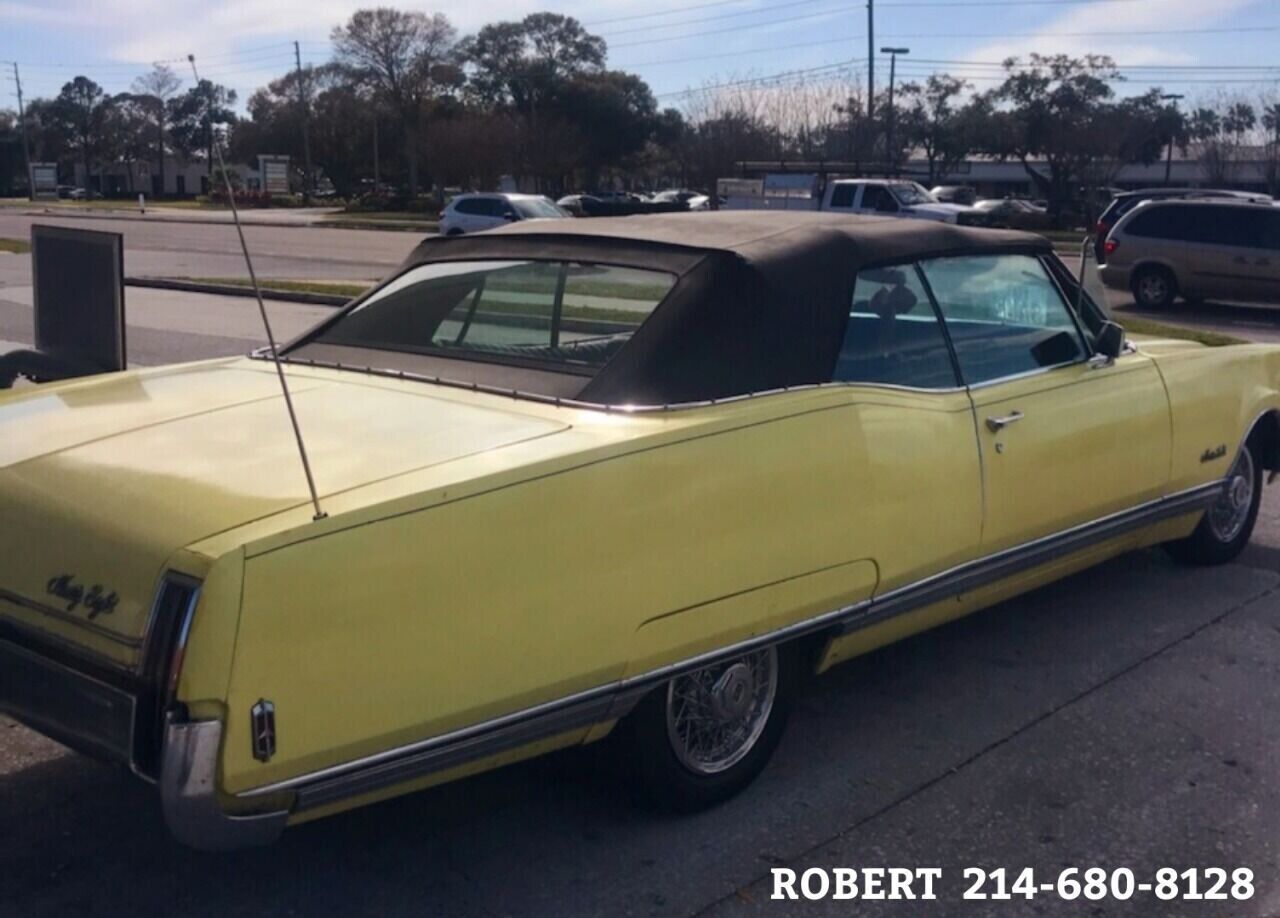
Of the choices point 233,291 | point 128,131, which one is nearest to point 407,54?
point 128,131

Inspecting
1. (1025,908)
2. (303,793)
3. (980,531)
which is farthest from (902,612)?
(303,793)

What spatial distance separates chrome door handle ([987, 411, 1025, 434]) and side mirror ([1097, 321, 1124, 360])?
80 cm

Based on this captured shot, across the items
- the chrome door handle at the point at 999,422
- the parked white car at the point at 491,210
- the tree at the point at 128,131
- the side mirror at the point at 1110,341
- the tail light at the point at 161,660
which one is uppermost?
the tree at the point at 128,131

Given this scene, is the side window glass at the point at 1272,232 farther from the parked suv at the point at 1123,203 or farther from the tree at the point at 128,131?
the tree at the point at 128,131

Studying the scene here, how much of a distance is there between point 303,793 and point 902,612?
195cm

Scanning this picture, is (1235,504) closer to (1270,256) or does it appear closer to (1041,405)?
(1041,405)

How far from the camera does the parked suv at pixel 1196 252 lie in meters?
18.6

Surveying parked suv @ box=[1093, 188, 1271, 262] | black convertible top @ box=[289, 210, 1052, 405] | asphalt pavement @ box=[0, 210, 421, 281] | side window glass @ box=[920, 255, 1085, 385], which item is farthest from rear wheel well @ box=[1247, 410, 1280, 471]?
parked suv @ box=[1093, 188, 1271, 262]

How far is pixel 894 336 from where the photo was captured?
442cm

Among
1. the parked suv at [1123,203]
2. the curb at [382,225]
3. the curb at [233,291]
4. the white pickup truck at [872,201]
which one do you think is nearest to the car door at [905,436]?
the curb at [233,291]

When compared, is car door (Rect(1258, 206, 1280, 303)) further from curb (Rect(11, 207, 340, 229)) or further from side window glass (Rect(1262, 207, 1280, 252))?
curb (Rect(11, 207, 340, 229))

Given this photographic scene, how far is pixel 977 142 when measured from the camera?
204 feet

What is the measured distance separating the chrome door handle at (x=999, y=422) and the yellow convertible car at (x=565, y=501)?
0.6 inches

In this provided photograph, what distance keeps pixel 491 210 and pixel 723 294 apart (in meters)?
30.1
